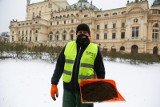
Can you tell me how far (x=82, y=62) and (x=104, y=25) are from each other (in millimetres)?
27970

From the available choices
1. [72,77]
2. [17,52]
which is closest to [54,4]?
[17,52]

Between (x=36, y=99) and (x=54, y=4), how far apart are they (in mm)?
38018

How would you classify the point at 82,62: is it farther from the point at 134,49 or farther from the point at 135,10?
the point at 135,10

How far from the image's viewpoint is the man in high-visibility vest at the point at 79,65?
199 centimetres

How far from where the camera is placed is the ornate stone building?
23.2 m

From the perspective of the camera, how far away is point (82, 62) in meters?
1.99

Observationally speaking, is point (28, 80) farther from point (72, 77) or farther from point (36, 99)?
point (72, 77)

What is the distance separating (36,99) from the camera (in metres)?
3.54

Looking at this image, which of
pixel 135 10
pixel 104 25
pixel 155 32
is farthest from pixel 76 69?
pixel 104 25

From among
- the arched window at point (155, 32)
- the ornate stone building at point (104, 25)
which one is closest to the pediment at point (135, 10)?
the ornate stone building at point (104, 25)

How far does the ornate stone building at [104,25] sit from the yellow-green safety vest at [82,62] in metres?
15.4

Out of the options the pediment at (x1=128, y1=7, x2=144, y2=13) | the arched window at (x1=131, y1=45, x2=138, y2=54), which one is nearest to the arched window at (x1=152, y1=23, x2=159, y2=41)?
the arched window at (x1=131, y1=45, x2=138, y2=54)

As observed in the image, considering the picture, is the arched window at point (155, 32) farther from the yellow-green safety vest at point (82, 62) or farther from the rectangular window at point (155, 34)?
the yellow-green safety vest at point (82, 62)

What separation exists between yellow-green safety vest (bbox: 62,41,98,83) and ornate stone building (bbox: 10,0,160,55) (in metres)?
15.4
